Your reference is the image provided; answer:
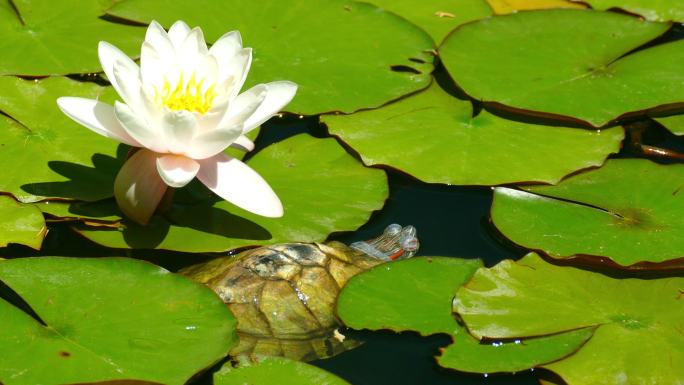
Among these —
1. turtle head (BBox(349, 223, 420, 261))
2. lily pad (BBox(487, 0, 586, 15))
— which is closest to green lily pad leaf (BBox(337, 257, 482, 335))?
turtle head (BBox(349, 223, 420, 261))

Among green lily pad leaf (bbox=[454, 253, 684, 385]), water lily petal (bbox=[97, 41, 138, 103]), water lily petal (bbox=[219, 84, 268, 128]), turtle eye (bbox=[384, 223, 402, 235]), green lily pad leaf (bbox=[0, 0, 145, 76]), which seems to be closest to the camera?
green lily pad leaf (bbox=[454, 253, 684, 385])

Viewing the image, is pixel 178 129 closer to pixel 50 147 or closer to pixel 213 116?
pixel 213 116

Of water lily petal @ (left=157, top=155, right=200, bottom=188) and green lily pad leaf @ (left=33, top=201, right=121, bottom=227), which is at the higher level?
water lily petal @ (left=157, top=155, right=200, bottom=188)

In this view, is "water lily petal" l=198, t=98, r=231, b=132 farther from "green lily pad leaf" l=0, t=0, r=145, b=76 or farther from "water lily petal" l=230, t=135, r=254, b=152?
"green lily pad leaf" l=0, t=0, r=145, b=76

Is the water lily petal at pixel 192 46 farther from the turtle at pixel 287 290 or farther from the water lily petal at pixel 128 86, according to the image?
the turtle at pixel 287 290

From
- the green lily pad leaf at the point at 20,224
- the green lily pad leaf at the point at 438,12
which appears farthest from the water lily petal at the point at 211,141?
the green lily pad leaf at the point at 438,12
